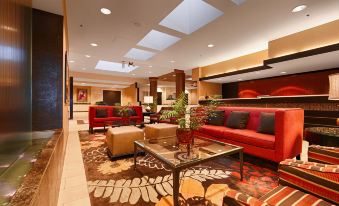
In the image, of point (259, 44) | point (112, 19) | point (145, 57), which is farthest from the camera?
point (145, 57)

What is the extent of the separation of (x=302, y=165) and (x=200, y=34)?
3.74 metres

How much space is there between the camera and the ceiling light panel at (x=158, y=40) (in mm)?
4574

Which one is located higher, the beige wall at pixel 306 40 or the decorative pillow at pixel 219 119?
the beige wall at pixel 306 40

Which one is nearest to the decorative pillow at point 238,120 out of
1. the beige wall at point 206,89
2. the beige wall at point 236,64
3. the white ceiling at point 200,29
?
the white ceiling at point 200,29

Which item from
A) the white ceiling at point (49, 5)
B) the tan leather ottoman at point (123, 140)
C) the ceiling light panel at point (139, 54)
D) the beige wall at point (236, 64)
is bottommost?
the tan leather ottoman at point (123, 140)

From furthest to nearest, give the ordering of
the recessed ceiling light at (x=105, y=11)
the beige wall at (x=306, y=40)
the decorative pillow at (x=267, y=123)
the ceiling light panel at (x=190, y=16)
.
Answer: the beige wall at (x=306, y=40) < the ceiling light panel at (x=190, y=16) < the recessed ceiling light at (x=105, y=11) < the decorative pillow at (x=267, y=123)

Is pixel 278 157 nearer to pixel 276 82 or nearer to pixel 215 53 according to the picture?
pixel 215 53

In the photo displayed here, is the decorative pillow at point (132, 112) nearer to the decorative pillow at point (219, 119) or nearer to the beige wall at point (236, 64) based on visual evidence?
the decorative pillow at point (219, 119)

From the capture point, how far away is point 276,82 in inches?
261

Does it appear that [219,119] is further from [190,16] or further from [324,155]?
[190,16]

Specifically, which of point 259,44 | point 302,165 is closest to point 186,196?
point 302,165

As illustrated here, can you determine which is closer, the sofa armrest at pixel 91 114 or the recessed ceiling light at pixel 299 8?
the recessed ceiling light at pixel 299 8

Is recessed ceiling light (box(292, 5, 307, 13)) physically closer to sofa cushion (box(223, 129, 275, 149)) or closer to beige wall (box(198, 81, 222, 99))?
sofa cushion (box(223, 129, 275, 149))

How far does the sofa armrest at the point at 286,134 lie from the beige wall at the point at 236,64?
4013 mm
